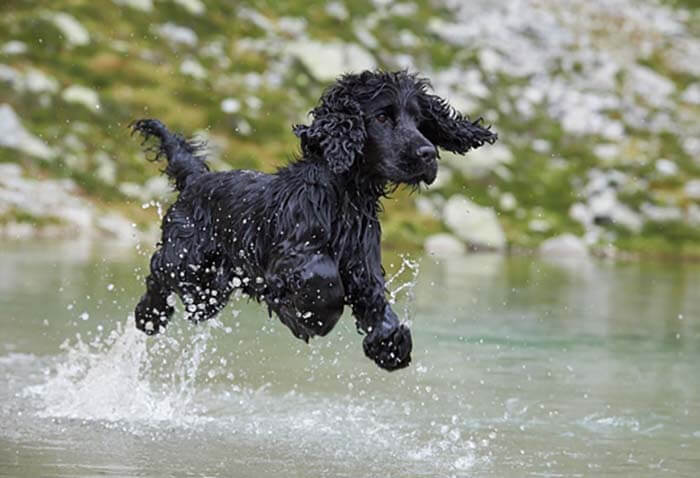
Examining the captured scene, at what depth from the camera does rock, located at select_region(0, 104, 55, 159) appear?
30094 mm

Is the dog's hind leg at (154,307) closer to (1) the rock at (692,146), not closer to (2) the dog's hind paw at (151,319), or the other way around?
(2) the dog's hind paw at (151,319)

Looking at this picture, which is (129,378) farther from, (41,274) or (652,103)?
(652,103)

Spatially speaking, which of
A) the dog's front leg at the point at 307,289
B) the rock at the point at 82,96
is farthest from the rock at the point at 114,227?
the dog's front leg at the point at 307,289

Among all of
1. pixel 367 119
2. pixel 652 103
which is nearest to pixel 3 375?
pixel 367 119

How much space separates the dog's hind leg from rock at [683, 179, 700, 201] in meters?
29.1

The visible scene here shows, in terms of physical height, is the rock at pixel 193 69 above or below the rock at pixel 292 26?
below

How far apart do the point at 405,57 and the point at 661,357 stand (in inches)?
1115

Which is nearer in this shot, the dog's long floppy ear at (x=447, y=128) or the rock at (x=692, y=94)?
the dog's long floppy ear at (x=447, y=128)

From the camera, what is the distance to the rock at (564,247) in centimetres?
3228

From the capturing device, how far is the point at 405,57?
3981 centimetres

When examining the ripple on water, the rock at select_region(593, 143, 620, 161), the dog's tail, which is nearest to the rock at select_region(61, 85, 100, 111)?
the rock at select_region(593, 143, 620, 161)

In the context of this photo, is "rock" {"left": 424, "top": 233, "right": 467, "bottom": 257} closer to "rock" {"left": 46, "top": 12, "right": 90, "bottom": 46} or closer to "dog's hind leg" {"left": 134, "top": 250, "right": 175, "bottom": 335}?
"rock" {"left": 46, "top": 12, "right": 90, "bottom": 46}

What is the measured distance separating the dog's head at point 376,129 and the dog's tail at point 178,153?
6.66 ft

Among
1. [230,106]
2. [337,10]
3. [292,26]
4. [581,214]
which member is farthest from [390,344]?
[337,10]
